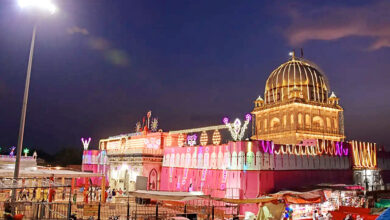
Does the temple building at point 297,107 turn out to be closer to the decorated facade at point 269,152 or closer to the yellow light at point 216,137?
the decorated facade at point 269,152

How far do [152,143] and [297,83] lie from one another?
2350 centimetres

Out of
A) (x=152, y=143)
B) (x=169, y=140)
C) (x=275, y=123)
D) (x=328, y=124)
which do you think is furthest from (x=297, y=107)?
(x=152, y=143)

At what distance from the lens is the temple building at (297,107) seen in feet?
132

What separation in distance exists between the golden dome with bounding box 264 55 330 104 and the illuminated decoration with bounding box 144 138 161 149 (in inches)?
767

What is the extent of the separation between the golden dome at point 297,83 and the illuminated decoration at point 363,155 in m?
10.8

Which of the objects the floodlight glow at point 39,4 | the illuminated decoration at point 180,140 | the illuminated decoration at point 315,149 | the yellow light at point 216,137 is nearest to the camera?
the floodlight glow at point 39,4

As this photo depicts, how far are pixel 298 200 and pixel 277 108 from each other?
22.6 metres

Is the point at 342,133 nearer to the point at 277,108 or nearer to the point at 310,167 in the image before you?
the point at 277,108

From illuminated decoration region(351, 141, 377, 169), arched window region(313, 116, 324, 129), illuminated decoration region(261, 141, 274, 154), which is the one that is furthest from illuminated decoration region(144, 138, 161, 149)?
illuminated decoration region(351, 141, 377, 169)

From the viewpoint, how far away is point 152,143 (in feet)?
122

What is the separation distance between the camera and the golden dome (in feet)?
144

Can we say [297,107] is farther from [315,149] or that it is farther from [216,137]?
[216,137]

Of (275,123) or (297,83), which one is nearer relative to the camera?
(275,123)

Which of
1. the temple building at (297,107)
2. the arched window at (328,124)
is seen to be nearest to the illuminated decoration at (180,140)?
the temple building at (297,107)
